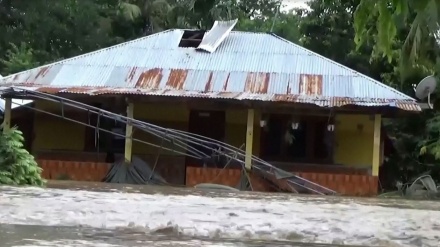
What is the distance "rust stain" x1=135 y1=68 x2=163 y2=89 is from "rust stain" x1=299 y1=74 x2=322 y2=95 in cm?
331

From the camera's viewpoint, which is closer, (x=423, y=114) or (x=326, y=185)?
(x=326, y=185)

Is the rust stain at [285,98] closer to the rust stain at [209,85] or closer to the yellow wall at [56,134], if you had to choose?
the rust stain at [209,85]

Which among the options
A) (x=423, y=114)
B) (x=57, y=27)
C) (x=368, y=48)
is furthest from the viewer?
(x=57, y=27)

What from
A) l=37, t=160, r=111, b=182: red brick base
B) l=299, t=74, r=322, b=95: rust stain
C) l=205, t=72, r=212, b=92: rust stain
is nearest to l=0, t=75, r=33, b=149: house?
l=37, t=160, r=111, b=182: red brick base

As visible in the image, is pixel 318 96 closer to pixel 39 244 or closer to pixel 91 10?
pixel 39 244

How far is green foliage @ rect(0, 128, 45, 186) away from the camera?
13297mm

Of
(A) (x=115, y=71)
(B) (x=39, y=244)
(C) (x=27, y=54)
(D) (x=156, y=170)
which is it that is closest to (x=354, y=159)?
(D) (x=156, y=170)

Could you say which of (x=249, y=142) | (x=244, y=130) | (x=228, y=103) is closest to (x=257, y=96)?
(x=228, y=103)

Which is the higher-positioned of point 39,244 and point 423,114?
point 423,114

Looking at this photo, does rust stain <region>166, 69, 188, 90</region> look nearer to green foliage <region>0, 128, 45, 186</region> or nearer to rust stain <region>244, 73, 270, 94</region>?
rust stain <region>244, 73, 270, 94</region>

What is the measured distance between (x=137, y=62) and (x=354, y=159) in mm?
5998

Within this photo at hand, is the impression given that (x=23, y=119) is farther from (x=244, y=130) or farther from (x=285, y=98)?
(x=285, y=98)

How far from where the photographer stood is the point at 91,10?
104 feet

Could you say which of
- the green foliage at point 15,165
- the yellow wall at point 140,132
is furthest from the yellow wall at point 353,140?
the green foliage at point 15,165
